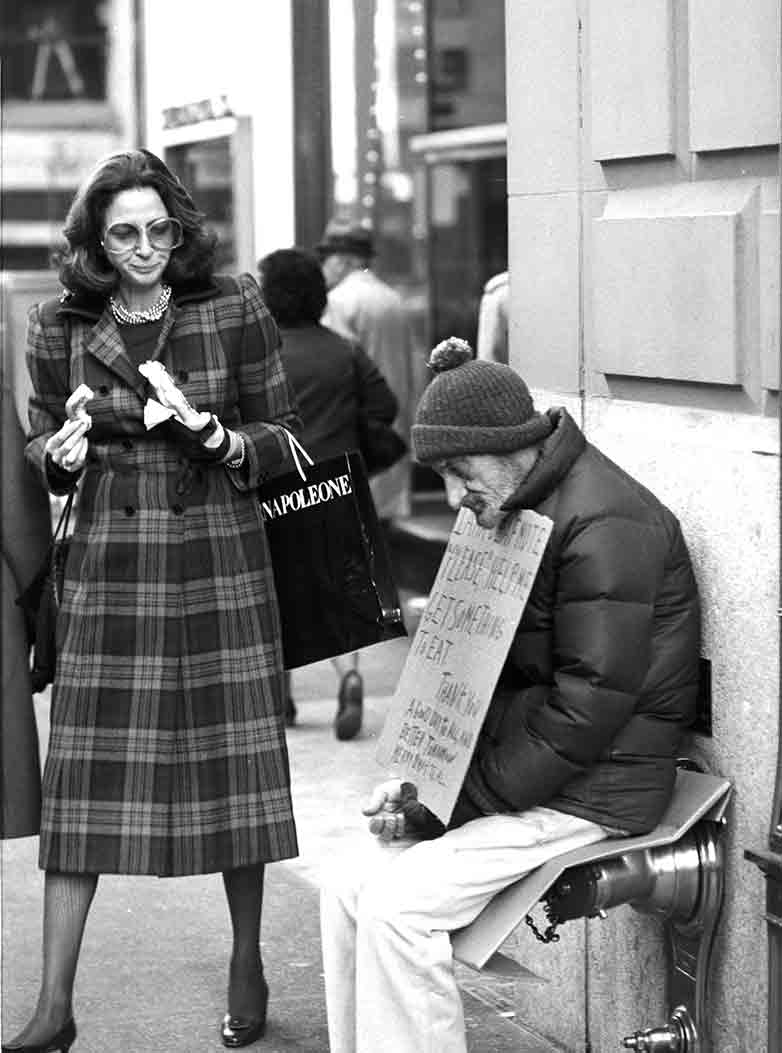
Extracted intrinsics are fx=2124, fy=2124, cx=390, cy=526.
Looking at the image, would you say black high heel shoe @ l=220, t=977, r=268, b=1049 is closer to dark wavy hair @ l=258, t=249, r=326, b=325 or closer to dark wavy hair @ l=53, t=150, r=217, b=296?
dark wavy hair @ l=53, t=150, r=217, b=296

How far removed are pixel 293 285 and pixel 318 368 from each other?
35 cm

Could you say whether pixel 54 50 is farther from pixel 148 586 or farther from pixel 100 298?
pixel 148 586

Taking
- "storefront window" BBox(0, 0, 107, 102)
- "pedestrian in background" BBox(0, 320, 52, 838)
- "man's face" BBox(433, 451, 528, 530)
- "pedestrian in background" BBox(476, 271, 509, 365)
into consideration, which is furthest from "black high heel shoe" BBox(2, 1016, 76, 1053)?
"storefront window" BBox(0, 0, 107, 102)

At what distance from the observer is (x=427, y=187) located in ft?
42.1

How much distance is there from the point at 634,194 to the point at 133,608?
137cm

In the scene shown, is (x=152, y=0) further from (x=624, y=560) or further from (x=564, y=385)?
(x=624, y=560)

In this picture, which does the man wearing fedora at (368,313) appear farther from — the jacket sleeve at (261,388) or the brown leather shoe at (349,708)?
the jacket sleeve at (261,388)

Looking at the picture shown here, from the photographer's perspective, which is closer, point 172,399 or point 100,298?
point 172,399

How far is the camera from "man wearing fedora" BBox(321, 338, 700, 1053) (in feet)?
12.2

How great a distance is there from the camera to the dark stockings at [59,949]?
450 cm

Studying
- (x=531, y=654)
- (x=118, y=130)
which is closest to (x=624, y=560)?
(x=531, y=654)

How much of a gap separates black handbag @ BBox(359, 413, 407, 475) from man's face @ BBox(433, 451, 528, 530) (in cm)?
395

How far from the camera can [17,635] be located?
4.70 meters

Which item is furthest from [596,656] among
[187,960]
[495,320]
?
[495,320]
